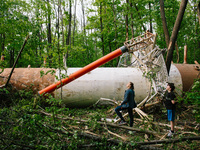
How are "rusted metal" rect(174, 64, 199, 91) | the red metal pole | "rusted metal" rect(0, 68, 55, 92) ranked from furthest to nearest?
"rusted metal" rect(174, 64, 199, 91)
"rusted metal" rect(0, 68, 55, 92)
the red metal pole

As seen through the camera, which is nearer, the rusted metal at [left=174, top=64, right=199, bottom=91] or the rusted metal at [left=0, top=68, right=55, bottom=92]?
the rusted metal at [left=0, top=68, right=55, bottom=92]

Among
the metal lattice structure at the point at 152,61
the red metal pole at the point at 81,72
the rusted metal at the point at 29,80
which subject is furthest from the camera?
the rusted metal at the point at 29,80

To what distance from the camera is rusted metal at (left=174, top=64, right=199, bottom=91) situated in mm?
7804

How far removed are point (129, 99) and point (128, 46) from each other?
3.02m

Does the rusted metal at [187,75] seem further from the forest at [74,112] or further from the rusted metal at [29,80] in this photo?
the rusted metal at [29,80]

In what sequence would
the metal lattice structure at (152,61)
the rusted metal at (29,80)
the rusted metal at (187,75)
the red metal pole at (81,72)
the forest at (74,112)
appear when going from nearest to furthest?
1. the forest at (74,112)
2. the red metal pole at (81,72)
3. the metal lattice structure at (152,61)
4. the rusted metal at (29,80)
5. the rusted metal at (187,75)

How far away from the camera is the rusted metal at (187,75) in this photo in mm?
7804

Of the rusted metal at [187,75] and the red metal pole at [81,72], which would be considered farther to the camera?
the rusted metal at [187,75]

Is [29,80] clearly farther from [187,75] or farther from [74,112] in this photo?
[187,75]

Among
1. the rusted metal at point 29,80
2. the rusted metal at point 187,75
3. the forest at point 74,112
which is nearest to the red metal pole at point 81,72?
the forest at point 74,112

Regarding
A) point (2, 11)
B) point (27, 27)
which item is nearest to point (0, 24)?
point (2, 11)

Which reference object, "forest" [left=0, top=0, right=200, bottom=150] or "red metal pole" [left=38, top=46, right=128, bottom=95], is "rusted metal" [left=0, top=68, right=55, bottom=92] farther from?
"red metal pole" [left=38, top=46, right=128, bottom=95]

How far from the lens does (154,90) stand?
6.39 metres

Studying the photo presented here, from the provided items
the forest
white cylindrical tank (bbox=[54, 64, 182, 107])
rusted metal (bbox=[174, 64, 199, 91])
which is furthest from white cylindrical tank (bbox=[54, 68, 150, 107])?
rusted metal (bbox=[174, 64, 199, 91])
